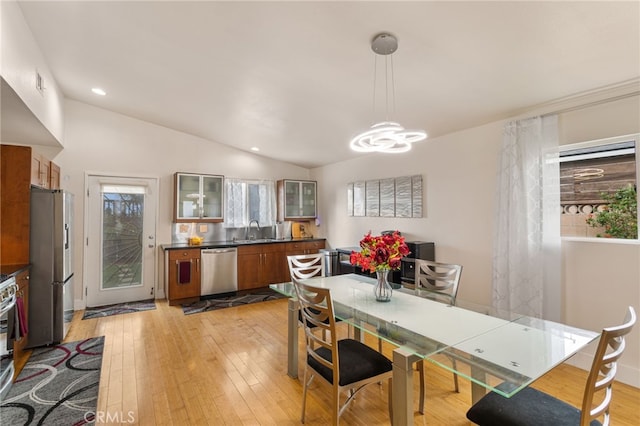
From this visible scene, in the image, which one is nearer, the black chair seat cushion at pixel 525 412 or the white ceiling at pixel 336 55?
the black chair seat cushion at pixel 525 412

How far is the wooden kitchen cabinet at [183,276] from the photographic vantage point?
4621 millimetres

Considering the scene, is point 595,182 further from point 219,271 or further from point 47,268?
point 47,268

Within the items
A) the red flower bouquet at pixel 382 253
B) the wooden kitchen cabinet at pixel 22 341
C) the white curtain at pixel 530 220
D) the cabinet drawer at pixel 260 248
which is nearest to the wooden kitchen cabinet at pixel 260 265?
the cabinet drawer at pixel 260 248

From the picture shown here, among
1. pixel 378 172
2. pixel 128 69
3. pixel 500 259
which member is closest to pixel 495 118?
pixel 500 259

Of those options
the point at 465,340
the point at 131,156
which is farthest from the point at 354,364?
the point at 131,156

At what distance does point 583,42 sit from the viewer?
203 cm

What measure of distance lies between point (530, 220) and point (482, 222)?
564mm

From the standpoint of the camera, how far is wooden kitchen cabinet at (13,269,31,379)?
2754 millimetres

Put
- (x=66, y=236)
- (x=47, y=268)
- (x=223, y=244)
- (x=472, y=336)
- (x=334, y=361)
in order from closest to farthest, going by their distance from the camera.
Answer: (x=472, y=336) < (x=334, y=361) < (x=47, y=268) < (x=66, y=236) < (x=223, y=244)

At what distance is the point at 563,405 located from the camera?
147 cm

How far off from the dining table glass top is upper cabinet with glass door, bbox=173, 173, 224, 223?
12.1ft

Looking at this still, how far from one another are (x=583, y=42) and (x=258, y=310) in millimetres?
4445

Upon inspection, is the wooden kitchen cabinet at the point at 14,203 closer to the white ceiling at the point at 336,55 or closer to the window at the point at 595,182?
the white ceiling at the point at 336,55

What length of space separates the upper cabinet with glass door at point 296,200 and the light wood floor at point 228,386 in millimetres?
2810
